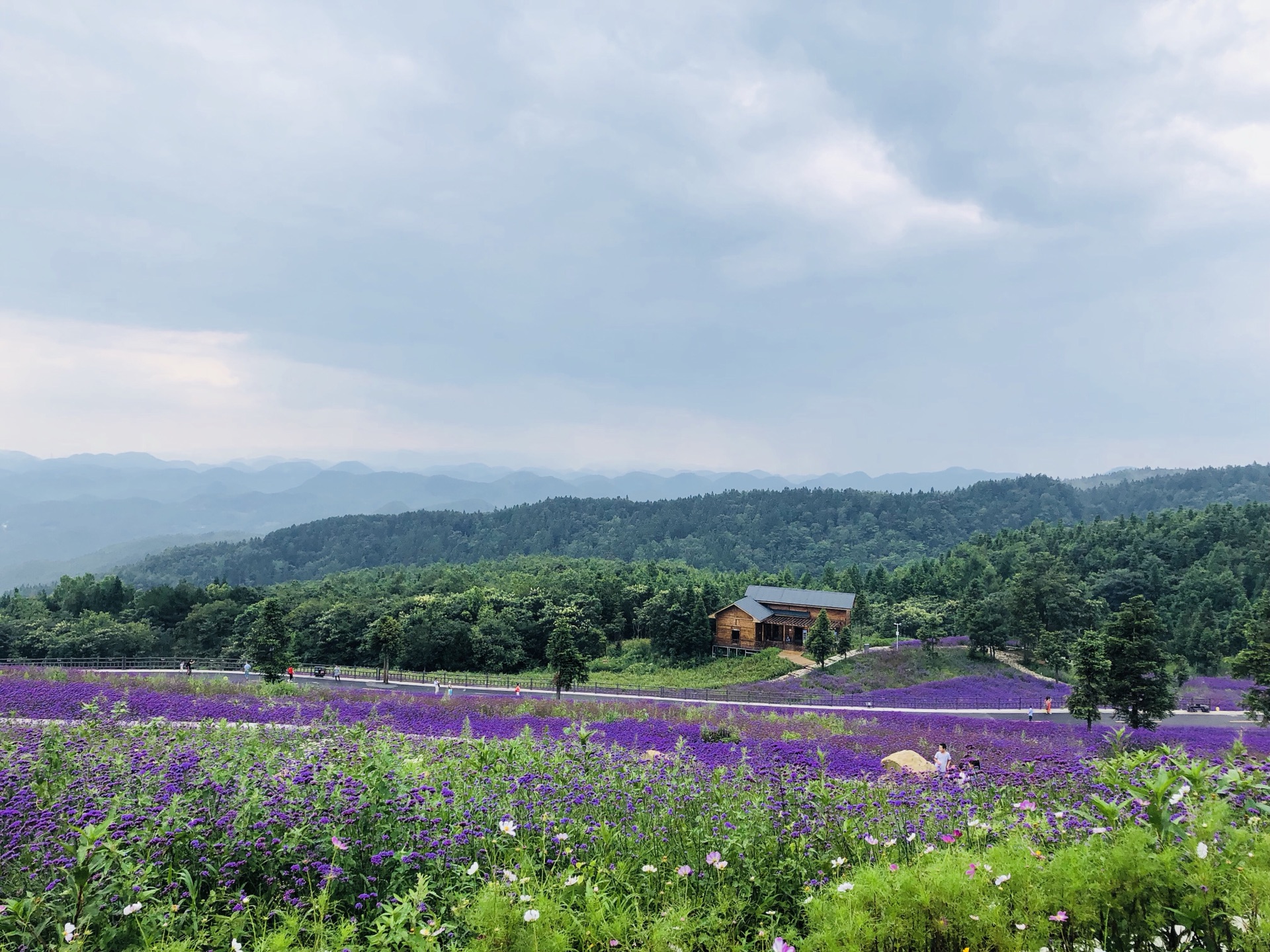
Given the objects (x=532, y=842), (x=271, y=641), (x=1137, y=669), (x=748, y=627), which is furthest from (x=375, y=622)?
(x=532, y=842)

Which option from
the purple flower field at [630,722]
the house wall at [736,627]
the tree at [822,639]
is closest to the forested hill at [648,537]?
the house wall at [736,627]

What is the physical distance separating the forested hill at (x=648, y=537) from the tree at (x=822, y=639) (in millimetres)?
109149

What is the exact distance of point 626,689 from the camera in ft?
116

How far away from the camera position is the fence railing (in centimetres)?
3356

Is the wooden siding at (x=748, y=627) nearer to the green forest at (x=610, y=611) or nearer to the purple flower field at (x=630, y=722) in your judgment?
the green forest at (x=610, y=611)

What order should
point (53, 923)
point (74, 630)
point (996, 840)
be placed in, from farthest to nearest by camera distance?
point (74, 630) → point (996, 840) → point (53, 923)

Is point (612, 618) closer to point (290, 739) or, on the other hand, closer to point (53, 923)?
point (290, 739)

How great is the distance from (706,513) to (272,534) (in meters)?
127

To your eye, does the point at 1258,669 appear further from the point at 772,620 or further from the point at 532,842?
the point at 772,620

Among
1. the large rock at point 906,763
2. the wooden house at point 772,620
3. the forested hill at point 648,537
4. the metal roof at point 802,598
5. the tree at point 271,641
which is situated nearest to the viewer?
the large rock at point 906,763

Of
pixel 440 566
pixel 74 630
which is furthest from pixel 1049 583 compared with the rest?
pixel 440 566

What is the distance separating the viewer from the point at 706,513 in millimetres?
189750

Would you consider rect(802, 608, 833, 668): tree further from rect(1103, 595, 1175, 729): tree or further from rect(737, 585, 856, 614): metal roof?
rect(1103, 595, 1175, 729): tree

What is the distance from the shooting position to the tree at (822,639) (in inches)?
1736
